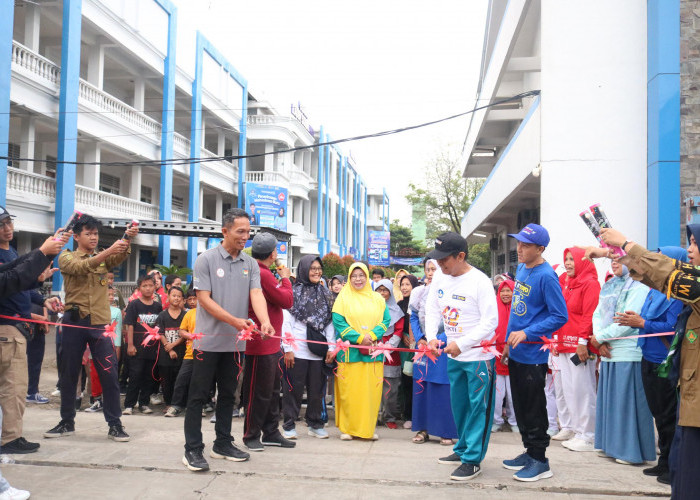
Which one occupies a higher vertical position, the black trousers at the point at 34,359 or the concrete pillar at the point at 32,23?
the concrete pillar at the point at 32,23

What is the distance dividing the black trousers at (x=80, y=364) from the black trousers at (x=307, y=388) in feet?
5.85

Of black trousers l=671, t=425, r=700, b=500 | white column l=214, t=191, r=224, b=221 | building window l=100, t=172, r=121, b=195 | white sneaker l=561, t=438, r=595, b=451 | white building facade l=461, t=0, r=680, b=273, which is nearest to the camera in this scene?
black trousers l=671, t=425, r=700, b=500

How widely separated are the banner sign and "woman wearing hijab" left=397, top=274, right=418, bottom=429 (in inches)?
1514

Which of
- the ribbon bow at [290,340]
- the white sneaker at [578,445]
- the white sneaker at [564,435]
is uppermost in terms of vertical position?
the ribbon bow at [290,340]

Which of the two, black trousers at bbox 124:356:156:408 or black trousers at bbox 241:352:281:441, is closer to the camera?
black trousers at bbox 241:352:281:441

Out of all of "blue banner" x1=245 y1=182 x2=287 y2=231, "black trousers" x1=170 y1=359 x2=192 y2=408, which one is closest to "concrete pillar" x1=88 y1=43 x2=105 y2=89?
"blue banner" x1=245 y1=182 x2=287 y2=231

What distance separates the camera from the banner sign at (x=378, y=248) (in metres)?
46.6

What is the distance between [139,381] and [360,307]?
10.9 ft

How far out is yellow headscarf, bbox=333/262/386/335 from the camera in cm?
646

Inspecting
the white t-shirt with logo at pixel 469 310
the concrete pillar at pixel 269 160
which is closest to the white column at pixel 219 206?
the concrete pillar at pixel 269 160

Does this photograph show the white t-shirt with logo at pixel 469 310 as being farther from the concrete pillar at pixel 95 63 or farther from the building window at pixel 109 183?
the building window at pixel 109 183

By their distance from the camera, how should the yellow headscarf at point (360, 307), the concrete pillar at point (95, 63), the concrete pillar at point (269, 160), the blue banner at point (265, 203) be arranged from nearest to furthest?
the yellow headscarf at point (360, 307), the concrete pillar at point (95, 63), the blue banner at point (265, 203), the concrete pillar at point (269, 160)

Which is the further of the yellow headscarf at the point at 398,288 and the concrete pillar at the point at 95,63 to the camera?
the concrete pillar at the point at 95,63

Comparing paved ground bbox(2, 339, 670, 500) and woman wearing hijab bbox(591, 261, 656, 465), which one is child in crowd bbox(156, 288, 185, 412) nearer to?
paved ground bbox(2, 339, 670, 500)
